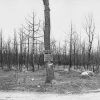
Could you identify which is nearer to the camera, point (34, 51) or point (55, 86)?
point (55, 86)

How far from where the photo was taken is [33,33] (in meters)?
25.3

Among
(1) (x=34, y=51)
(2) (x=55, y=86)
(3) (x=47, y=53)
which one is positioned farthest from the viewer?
(1) (x=34, y=51)

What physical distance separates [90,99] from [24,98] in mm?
2450

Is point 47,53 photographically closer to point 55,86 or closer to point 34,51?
point 55,86

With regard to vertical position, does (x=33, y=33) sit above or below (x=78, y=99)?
above

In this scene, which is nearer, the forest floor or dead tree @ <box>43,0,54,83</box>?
the forest floor

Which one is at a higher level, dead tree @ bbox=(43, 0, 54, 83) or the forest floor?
dead tree @ bbox=(43, 0, 54, 83)

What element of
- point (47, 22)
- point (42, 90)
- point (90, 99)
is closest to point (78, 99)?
point (90, 99)

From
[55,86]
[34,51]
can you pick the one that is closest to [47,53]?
[55,86]

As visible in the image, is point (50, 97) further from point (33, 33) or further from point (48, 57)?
point (33, 33)

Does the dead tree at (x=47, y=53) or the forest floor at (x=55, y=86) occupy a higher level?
the dead tree at (x=47, y=53)

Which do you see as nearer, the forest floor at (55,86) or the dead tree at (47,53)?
the forest floor at (55,86)

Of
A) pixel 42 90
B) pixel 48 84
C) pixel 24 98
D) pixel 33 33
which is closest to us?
pixel 24 98

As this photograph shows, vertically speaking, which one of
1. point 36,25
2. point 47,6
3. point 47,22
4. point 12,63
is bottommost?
point 12,63
